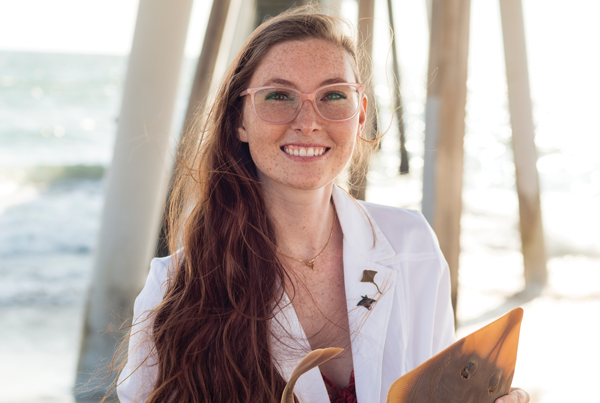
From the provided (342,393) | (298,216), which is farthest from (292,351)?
(298,216)

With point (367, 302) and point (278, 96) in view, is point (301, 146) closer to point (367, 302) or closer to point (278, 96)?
point (278, 96)

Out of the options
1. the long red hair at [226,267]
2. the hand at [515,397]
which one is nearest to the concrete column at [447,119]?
the long red hair at [226,267]

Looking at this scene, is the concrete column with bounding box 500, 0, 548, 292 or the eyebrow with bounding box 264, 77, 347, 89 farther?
the concrete column with bounding box 500, 0, 548, 292

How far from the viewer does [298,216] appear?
1.62m

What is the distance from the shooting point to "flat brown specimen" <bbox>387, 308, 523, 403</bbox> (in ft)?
2.45

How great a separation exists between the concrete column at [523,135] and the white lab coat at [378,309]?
332cm

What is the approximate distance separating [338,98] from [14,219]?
12059 millimetres

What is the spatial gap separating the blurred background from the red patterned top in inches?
35.4

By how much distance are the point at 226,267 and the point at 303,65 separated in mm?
650

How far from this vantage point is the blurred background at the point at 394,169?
4008 millimetres

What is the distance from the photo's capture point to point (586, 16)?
51.0 feet

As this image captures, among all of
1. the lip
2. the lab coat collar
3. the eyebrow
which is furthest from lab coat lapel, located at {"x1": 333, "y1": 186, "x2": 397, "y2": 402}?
the eyebrow

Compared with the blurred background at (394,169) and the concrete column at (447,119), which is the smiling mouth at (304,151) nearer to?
the blurred background at (394,169)

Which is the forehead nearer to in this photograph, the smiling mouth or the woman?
the woman
